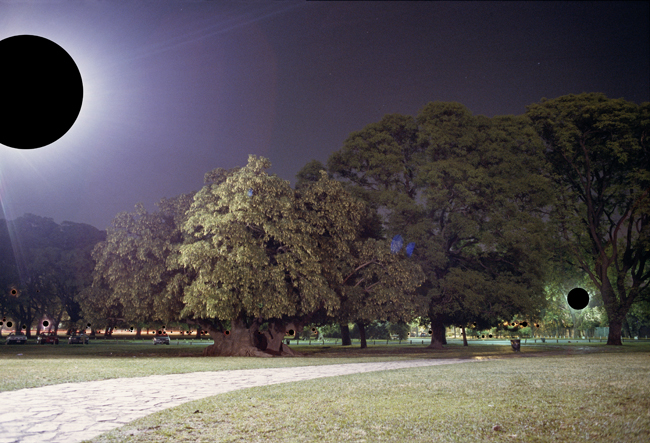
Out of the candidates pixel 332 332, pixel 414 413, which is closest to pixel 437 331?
pixel 414 413

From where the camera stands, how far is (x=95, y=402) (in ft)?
32.1

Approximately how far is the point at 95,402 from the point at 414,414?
588cm

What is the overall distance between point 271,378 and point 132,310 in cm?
1683

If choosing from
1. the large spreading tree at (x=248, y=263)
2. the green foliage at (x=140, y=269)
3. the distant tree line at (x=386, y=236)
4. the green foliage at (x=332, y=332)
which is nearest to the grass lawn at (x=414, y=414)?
the large spreading tree at (x=248, y=263)

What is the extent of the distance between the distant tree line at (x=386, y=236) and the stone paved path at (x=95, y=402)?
10.9 m

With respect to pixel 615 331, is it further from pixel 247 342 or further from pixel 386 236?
pixel 247 342

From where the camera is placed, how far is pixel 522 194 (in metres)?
39.3

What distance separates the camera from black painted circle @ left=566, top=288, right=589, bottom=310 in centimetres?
6500

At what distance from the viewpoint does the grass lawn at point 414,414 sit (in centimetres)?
677

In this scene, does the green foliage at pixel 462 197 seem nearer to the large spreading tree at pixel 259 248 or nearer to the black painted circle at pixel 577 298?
the large spreading tree at pixel 259 248

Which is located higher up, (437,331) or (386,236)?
(386,236)

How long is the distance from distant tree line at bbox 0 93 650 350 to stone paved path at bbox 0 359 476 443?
10858mm

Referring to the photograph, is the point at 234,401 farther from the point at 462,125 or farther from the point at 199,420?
the point at 462,125

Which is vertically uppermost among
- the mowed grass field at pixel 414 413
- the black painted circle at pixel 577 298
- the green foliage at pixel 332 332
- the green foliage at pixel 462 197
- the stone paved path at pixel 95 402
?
the green foliage at pixel 462 197
